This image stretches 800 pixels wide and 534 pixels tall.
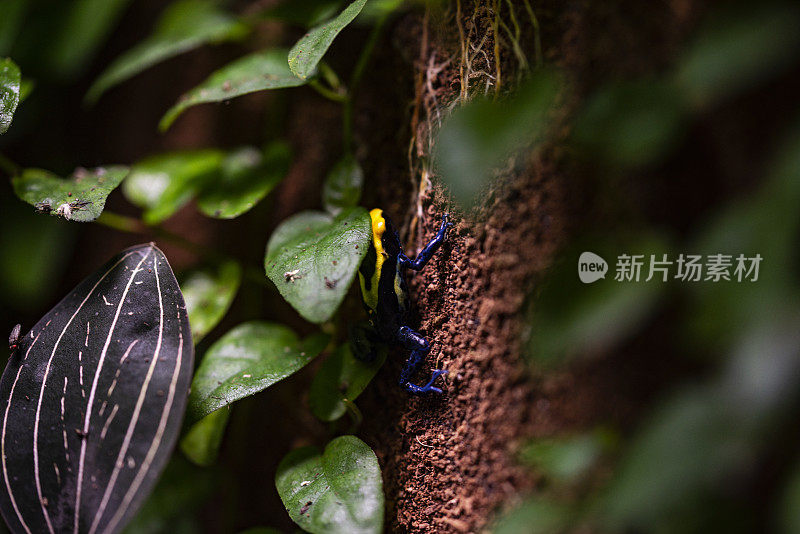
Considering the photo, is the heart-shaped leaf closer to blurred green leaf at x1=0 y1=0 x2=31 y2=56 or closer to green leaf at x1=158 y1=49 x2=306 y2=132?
green leaf at x1=158 y1=49 x2=306 y2=132

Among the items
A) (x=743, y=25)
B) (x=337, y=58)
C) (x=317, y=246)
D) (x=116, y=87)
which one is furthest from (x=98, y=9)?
(x=743, y=25)

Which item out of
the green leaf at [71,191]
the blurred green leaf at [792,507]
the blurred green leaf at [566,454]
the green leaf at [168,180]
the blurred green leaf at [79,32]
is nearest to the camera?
the blurred green leaf at [792,507]

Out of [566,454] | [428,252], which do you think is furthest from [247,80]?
[566,454]

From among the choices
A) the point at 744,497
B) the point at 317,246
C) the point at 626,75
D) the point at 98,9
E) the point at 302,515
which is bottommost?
→ the point at 302,515

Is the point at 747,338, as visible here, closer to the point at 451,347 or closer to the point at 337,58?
the point at 451,347

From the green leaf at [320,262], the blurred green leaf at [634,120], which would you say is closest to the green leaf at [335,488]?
the green leaf at [320,262]

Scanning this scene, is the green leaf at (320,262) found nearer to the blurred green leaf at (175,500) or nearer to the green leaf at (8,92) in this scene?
the green leaf at (8,92)
